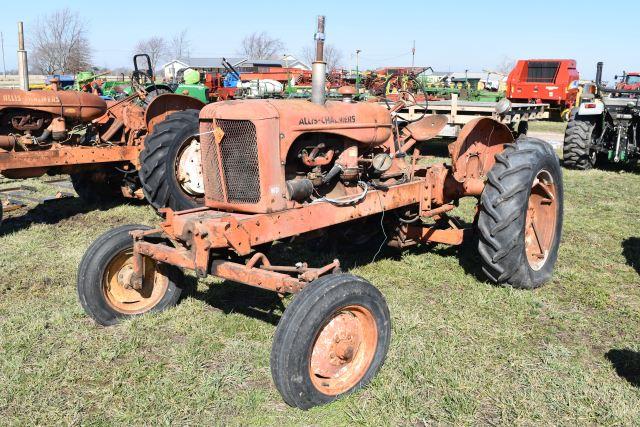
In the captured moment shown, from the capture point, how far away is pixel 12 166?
6.26 metres

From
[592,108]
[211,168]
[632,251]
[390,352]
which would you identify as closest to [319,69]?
[211,168]

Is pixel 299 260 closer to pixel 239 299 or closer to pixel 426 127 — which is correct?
pixel 239 299

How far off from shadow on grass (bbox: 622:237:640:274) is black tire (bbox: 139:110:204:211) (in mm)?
4327

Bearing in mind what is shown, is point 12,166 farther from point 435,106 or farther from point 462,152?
point 435,106

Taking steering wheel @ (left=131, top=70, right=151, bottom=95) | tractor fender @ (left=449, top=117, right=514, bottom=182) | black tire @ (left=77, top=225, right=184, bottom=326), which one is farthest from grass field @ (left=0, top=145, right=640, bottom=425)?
steering wheel @ (left=131, top=70, right=151, bottom=95)

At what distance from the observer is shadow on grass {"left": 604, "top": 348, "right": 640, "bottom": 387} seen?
10.5 ft

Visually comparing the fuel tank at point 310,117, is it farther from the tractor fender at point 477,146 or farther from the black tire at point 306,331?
the black tire at point 306,331

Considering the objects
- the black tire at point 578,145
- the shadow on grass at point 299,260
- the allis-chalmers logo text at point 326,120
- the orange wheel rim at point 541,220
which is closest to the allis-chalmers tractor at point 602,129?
the black tire at point 578,145

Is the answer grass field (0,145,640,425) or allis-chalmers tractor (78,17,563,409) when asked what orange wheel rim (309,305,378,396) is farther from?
grass field (0,145,640,425)

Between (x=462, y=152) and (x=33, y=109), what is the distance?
207 inches

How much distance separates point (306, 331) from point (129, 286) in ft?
5.18

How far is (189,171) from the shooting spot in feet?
19.7

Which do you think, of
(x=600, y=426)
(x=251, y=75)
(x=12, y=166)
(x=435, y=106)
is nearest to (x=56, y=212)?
(x=12, y=166)

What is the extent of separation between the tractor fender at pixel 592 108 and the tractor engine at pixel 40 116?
27.1ft
